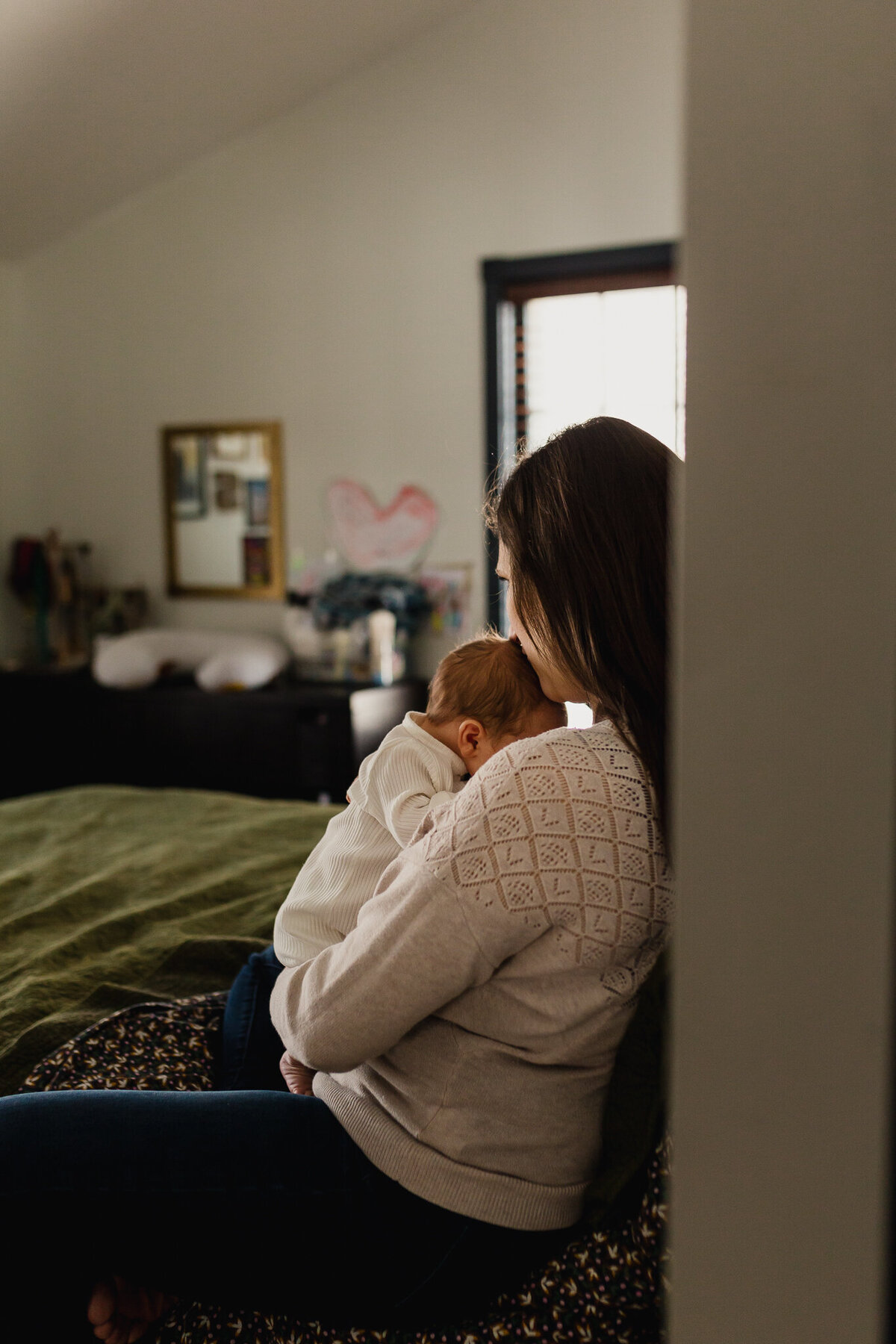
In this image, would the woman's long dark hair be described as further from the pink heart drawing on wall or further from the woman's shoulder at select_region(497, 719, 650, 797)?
the pink heart drawing on wall

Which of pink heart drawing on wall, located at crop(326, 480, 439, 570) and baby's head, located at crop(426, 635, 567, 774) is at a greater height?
pink heart drawing on wall, located at crop(326, 480, 439, 570)

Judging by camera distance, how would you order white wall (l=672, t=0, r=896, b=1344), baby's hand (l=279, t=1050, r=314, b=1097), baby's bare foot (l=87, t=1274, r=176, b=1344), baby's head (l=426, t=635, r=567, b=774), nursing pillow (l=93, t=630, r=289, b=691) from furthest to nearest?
nursing pillow (l=93, t=630, r=289, b=691), baby's head (l=426, t=635, r=567, b=774), baby's hand (l=279, t=1050, r=314, b=1097), baby's bare foot (l=87, t=1274, r=176, b=1344), white wall (l=672, t=0, r=896, b=1344)

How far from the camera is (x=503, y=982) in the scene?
854mm

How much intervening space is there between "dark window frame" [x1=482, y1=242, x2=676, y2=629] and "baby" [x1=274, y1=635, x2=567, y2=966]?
2425 millimetres

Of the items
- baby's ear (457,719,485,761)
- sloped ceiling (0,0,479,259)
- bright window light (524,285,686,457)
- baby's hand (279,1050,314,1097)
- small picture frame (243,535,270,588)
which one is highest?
sloped ceiling (0,0,479,259)

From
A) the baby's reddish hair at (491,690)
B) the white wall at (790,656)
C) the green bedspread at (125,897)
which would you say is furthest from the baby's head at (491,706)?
the white wall at (790,656)

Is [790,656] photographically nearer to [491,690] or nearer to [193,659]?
[491,690]

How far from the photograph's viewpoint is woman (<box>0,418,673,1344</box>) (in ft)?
2.71

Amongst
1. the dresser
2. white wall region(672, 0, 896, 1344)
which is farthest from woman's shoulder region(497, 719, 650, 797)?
the dresser

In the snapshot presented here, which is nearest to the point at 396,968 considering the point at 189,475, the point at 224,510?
the point at 224,510

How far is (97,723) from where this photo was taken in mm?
3938

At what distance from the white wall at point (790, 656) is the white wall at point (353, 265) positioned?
3.37m

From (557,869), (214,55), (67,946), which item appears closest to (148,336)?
(214,55)

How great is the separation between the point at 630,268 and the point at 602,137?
0.44m
